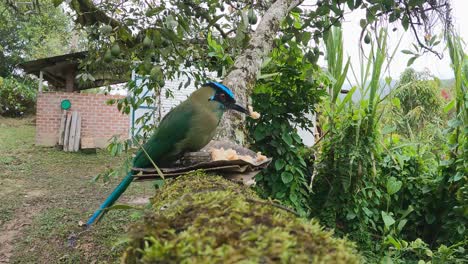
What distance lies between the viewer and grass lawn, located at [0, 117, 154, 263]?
13.4ft

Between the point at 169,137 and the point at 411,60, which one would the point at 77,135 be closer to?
the point at 169,137

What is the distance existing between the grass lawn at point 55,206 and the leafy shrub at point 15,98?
258 inches

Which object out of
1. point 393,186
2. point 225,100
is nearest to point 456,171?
point 393,186

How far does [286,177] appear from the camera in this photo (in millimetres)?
3516

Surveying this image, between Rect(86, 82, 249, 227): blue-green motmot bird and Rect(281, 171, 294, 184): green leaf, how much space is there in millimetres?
1518

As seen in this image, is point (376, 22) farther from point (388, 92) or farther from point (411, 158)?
point (411, 158)

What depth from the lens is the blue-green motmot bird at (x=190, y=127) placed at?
6.59 feet

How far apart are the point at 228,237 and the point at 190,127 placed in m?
1.33

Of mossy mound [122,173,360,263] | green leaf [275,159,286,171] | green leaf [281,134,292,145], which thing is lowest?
green leaf [275,159,286,171]

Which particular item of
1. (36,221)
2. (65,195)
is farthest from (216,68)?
(65,195)

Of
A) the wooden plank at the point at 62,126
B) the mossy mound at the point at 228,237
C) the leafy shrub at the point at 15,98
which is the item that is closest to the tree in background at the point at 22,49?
the leafy shrub at the point at 15,98

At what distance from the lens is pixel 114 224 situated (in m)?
4.93

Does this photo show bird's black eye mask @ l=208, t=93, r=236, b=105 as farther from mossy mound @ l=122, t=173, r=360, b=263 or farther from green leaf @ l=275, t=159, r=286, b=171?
green leaf @ l=275, t=159, r=286, b=171

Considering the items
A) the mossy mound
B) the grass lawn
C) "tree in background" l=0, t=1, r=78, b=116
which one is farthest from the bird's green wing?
"tree in background" l=0, t=1, r=78, b=116
